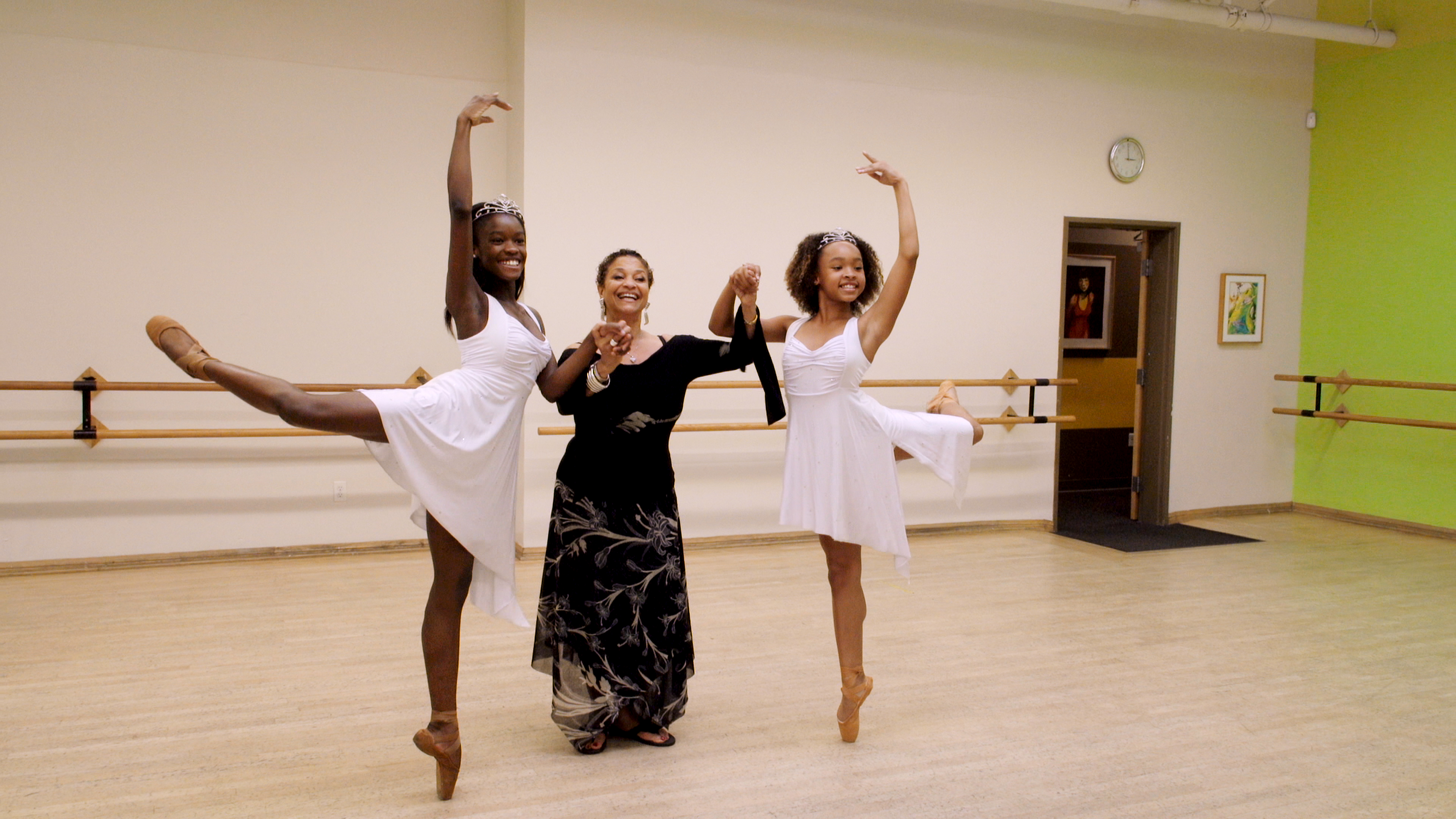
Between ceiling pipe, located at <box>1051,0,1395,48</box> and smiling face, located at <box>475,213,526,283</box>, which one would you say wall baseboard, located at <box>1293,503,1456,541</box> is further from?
smiling face, located at <box>475,213,526,283</box>

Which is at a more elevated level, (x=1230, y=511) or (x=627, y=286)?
(x=627, y=286)

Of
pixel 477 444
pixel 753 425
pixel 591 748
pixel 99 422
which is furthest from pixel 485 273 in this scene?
pixel 99 422

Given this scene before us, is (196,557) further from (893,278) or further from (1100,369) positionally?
(1100,369)

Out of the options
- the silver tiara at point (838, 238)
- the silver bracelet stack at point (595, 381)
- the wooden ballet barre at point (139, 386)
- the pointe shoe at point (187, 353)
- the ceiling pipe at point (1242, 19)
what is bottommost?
the wooden ballet barre at point (139, 386)

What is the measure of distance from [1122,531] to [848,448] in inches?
169

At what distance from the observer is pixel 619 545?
2719mm

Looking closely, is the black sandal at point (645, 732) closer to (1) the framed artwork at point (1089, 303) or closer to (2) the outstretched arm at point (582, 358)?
(2) the outstretched arm at point (582, 358)

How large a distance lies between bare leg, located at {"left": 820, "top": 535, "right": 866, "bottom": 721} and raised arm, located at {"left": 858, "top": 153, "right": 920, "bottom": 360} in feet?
1.93

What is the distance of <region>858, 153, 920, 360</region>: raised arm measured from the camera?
2.72 meters

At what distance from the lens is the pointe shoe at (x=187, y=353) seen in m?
2.01

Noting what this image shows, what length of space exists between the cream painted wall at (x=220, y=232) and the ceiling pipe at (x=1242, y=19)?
359 centimetres

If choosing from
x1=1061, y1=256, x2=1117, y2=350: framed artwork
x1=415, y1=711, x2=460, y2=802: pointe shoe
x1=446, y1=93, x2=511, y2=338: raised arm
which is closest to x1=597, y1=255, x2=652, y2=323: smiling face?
x1=446, y1=93, x2=511, y2=338: raised arm

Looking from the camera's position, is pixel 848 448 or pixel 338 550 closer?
pixel 848 448

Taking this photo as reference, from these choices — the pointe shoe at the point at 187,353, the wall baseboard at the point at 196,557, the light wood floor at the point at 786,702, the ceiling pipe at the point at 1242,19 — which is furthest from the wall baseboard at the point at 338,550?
the ceiling pipe at the point at 1242,19
